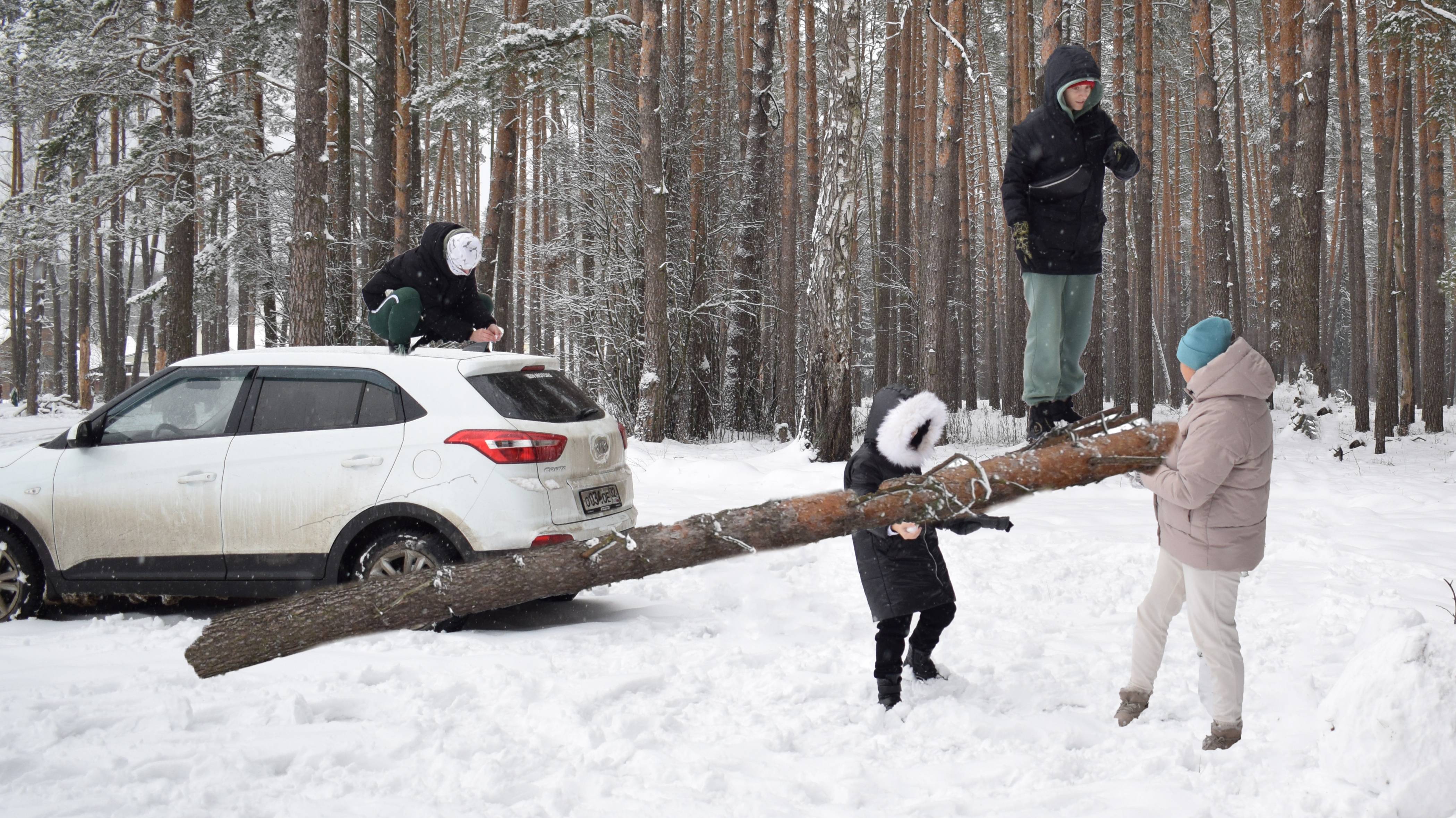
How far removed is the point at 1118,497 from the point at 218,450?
7.75 meters

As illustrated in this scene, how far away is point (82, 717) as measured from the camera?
3.54 m

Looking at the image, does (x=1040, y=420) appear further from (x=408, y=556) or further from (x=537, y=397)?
(x=408, y=556)

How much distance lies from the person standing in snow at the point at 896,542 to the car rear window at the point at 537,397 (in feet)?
6.40

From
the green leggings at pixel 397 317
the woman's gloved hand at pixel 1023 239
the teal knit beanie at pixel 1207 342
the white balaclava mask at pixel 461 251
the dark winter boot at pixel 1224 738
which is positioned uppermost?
the white balaclava mask at pixel 461 251

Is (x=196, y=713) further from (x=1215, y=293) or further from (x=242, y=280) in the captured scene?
(x=242, y=280)

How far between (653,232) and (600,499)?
25.2 ft

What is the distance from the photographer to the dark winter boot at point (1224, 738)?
3.63m

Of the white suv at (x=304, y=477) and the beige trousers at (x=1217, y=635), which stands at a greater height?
the white suv at (x=304, y=477)

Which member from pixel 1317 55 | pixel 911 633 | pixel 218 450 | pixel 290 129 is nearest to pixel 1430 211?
pixel 1317 55

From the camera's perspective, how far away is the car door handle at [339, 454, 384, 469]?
5.14m

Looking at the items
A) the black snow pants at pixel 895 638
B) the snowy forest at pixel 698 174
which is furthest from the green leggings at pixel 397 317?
Result: the snowy forest at pixel 698 174

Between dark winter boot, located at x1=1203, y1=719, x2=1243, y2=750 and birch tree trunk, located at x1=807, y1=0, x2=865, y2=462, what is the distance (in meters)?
6.56

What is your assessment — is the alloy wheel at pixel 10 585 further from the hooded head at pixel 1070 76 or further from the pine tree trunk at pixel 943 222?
the pine tree trunk at pixel 943 222

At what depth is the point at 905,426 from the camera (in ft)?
13.5
